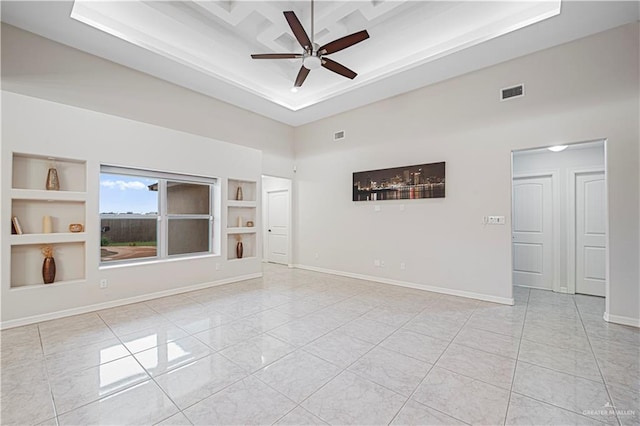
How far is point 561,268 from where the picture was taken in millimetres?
4832

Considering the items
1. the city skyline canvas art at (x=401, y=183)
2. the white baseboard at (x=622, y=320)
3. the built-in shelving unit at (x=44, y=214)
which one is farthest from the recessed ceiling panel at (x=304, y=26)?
the white baseboard at (x=622, y=320)

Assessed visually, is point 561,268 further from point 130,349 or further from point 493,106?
point 130,349

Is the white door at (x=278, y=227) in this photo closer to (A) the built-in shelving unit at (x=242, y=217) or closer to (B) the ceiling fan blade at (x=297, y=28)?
(A) the built-in shelving unit at (x=242, y=217)

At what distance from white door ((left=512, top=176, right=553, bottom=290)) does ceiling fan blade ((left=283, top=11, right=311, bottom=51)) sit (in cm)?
472

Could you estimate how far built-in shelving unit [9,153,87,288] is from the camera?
3391 millimetres

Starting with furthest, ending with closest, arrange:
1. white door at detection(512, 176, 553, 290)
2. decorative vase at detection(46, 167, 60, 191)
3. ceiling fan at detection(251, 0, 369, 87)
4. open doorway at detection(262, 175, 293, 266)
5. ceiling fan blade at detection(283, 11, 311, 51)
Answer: open doorway at detection(262, 175, 293, 266) < white door at detection(512, 176, 553, 290) < decorative vase at detection(46, 167, 60, 191) < ceiling fan at detection(251, 0, 369, 87) < ceiling fan blade at detection(283, 11, 311, 51)

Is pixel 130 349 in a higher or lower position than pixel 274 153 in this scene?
lower

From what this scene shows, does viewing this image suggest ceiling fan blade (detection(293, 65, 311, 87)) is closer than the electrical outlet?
Yes

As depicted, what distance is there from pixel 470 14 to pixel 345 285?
183 inches

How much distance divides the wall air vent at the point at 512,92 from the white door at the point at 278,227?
199 inches

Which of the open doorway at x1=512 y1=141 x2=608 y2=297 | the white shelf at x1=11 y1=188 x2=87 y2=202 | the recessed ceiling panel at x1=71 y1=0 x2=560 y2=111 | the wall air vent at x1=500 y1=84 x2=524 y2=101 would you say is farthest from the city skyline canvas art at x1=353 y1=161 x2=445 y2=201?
the white shelf at x1=11 y1=188 x2=87 y2=202

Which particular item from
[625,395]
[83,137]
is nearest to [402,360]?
[625,395]

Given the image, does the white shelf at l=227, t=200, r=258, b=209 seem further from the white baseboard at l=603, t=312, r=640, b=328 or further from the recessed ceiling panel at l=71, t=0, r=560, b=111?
the white baseboard at l=603, t=312, r=640, b=328

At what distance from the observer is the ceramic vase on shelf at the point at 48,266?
3477mm
